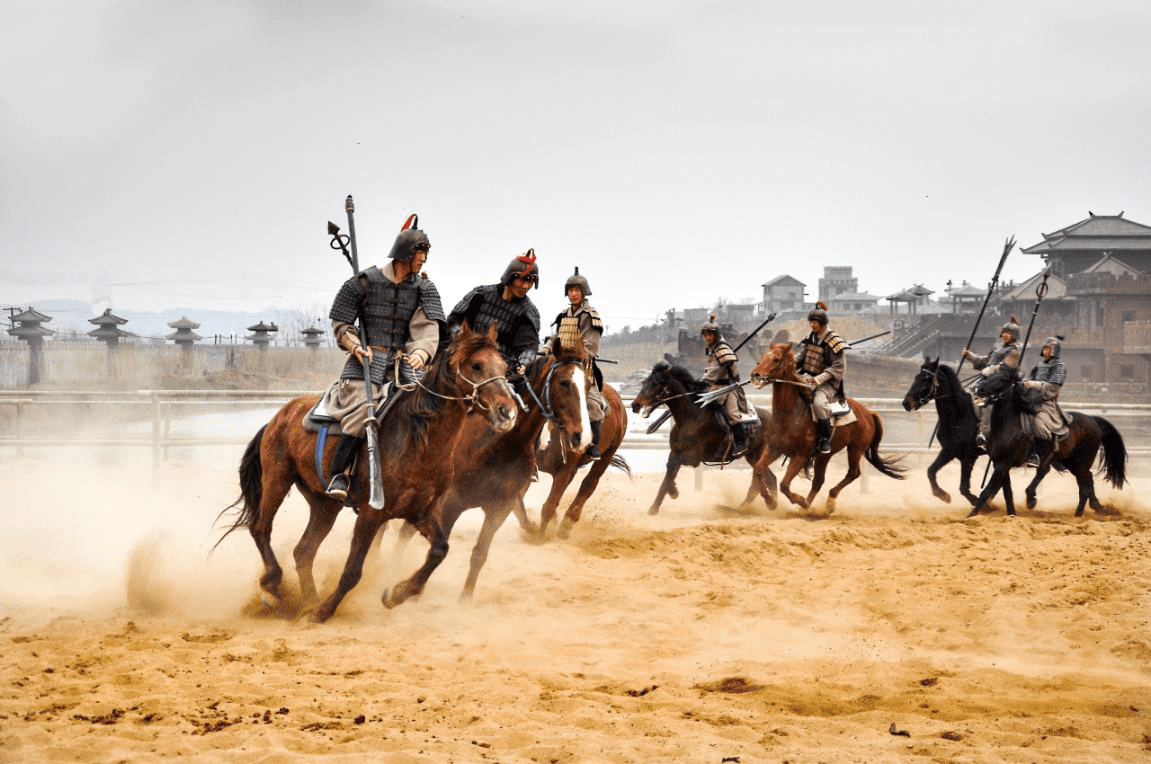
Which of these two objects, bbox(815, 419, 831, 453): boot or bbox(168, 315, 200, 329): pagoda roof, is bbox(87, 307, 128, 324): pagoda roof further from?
bbox(815, 419, 831, 453): boot

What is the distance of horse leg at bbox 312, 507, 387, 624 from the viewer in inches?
266

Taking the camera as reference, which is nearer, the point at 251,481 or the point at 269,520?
the point at 269,520

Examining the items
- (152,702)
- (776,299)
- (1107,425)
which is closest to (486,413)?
(152,702)

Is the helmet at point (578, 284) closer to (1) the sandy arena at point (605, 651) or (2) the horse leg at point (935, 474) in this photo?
(1) the sandy arena at point (605, 651)

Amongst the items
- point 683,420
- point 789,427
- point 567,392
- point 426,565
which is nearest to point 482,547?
point 426,565

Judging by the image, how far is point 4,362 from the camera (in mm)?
30766

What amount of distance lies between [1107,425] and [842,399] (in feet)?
12.7

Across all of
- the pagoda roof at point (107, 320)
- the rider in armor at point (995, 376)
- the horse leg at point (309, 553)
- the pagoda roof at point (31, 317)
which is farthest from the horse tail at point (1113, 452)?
the pagoda roof at point (107, 320)

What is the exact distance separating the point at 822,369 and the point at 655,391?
2394mm

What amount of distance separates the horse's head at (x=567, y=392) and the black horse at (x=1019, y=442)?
6406 mm

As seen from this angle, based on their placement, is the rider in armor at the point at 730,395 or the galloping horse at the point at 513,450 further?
the rider in armor at the point at 730,395

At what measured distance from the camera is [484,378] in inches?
264

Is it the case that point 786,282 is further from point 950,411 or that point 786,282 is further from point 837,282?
point 950,411

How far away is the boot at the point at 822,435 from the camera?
1354 centimetres
